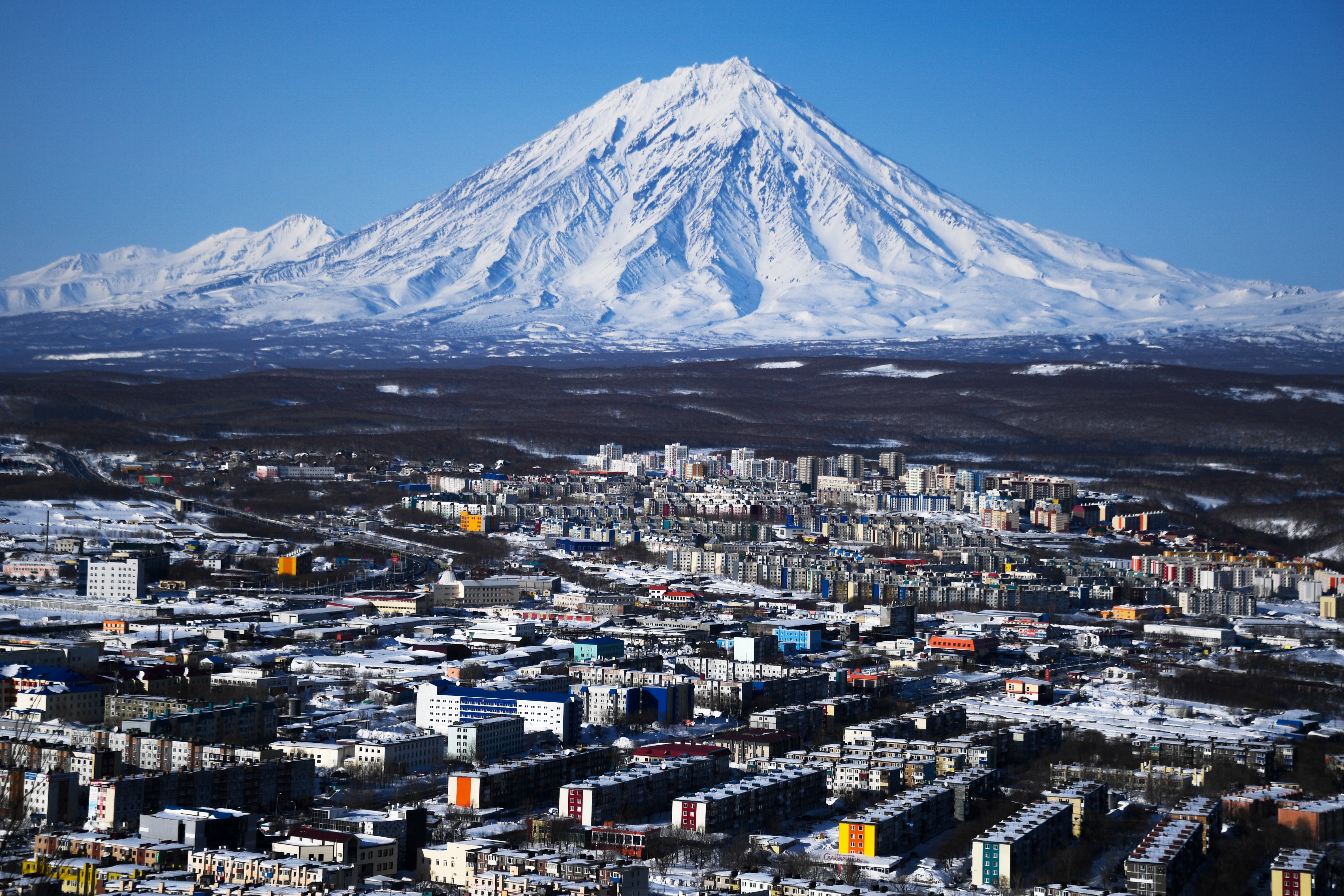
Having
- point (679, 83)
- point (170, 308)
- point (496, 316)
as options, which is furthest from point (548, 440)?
point (679, 83)

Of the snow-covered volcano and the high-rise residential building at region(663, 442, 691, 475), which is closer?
the high-rise residential building at region(663, 442, 691, 475)

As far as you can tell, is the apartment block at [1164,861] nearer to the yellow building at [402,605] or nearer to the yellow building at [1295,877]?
the yellow building at [1295,877]

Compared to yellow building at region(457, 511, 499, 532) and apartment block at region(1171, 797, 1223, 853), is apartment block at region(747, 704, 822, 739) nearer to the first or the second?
apartment block at region(1171, 797, 1223, 853)

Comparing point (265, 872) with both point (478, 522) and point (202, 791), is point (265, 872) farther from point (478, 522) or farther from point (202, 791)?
point (478, 522)

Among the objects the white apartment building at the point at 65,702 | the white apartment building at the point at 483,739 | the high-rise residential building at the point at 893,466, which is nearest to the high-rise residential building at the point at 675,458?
the high-rise residential building at the point at 893,466

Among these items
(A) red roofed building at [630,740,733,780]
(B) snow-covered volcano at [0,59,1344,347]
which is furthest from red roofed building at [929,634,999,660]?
(B) snow-covered volcano at [0,59,1344,347]

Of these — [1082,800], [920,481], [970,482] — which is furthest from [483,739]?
[920,481]
